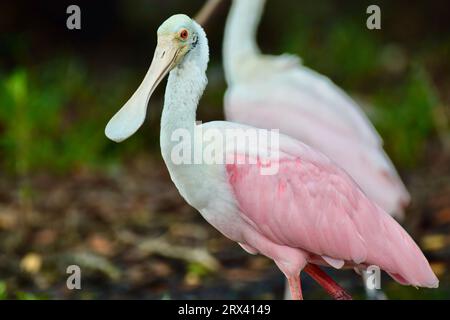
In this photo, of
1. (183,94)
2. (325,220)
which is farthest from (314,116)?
(183,94)

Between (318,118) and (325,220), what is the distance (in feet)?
6.20

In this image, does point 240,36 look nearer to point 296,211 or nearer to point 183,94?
point 296,211

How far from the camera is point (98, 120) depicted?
9.35 m

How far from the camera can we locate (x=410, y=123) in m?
8.97

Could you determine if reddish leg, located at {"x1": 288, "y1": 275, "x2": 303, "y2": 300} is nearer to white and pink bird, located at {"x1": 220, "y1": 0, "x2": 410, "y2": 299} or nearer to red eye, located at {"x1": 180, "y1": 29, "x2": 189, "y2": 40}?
red eye, located at {"x1": 180, "y1": 29, "x2": 189, "y2": 40}

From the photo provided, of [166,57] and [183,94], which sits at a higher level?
[166,57]

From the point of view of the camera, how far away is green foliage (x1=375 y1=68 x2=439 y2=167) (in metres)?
8.83

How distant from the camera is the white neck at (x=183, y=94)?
4.39 m

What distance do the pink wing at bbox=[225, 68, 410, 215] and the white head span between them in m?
2.07

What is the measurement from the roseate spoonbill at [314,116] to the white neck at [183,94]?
2.04 meters

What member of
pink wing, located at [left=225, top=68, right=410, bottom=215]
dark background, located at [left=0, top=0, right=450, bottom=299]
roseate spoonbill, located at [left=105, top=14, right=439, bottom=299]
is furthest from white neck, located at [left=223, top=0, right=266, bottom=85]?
roseate spoonbill, located at [left=105, top=14, right=439, bottom=299]
